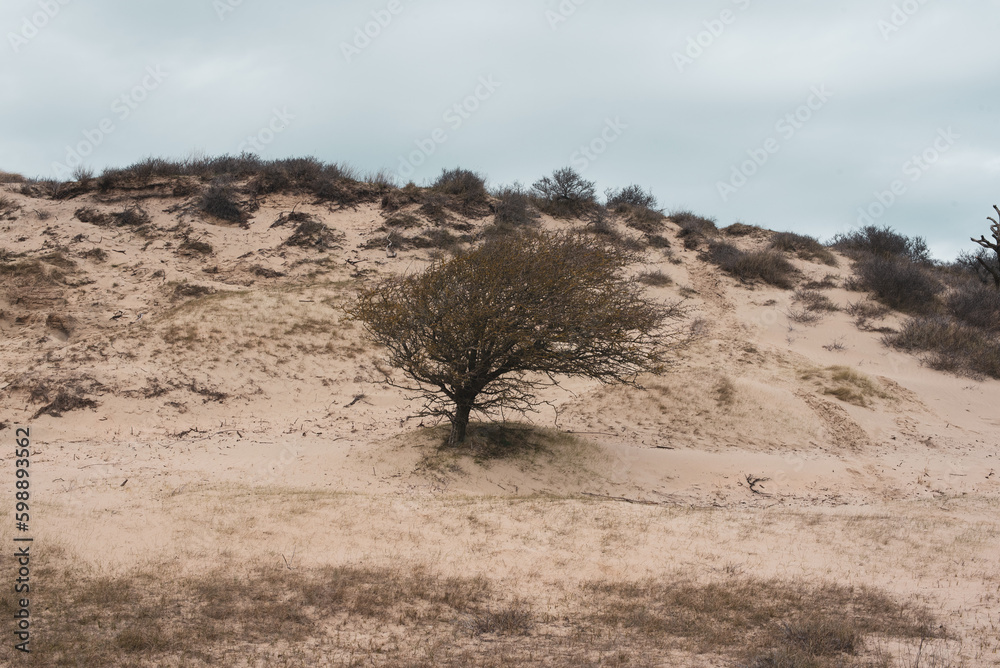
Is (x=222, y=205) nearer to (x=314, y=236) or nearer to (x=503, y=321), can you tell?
(x=314, y=236)

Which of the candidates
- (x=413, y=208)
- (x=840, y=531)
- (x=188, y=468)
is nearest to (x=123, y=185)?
(x=413, y=208)

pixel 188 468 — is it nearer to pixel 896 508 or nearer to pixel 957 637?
pixel 957 637

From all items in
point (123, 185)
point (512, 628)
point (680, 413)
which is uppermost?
point (123, 185)

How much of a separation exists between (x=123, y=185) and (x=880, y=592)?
28.4m

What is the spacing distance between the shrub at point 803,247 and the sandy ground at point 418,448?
17.5ft

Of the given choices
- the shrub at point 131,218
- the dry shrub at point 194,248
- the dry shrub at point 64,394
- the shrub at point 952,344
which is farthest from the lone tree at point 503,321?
the shrub at point 131,218

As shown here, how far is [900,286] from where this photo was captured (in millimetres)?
23484

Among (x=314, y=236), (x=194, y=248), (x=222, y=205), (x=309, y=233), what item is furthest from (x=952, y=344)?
(x=222, y=205)

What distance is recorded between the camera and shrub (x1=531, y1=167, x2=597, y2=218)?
99.1 ft

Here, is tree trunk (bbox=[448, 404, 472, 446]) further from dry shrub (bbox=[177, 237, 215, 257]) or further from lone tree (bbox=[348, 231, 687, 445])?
dry shrub (bbox=[177, 237, 215, 257])

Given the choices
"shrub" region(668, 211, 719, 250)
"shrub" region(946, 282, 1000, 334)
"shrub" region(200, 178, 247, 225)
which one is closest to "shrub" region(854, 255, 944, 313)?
"shrub" region(946, 282, 1000, 334)

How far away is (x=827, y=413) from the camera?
587 inches

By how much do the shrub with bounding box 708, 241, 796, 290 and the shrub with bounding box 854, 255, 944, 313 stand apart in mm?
2858

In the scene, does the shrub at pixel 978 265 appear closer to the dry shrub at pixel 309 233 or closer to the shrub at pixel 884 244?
the shrub at pixel 884 244
